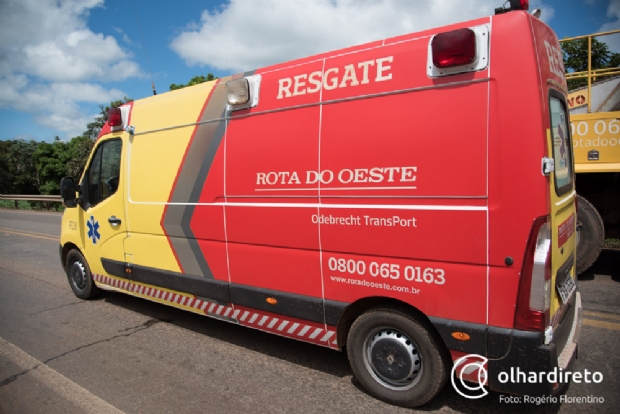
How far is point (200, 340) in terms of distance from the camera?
4.48m

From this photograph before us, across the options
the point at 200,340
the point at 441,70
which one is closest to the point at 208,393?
the point at 200,340

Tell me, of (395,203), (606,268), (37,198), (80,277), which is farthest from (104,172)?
(37,198)

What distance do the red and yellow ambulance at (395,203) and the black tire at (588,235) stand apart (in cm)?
282

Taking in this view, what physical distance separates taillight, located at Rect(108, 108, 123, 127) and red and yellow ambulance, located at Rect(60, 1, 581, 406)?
3.23 ft

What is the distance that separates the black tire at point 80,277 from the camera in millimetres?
5996

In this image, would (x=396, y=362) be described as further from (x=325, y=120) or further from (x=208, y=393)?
(x=325, y=120)

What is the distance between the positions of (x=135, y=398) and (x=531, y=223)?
322cm

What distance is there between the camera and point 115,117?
5070 mm

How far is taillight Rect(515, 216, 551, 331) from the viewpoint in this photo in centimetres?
243

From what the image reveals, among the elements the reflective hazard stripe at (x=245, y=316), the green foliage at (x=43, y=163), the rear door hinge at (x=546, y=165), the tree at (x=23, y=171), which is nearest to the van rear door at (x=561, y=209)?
the rear door hinge at (x=546, y=165)

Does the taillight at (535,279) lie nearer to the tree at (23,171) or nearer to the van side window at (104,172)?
the van side window at (104,172)

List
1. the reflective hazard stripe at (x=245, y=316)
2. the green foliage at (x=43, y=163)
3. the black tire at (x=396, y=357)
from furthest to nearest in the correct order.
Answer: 1. the green foliage at (x=43, y=163)
2. the reflective hazard stripe at (x=245, y=316)
3. the black tire at (x=396, y=357)

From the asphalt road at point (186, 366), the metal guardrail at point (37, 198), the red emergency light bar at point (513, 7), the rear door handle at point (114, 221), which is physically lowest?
the asphalt road at point (186, 366)

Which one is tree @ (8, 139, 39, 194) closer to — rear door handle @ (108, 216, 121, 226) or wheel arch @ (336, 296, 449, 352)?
rear door handle @ (108, 216, 121, 226)
